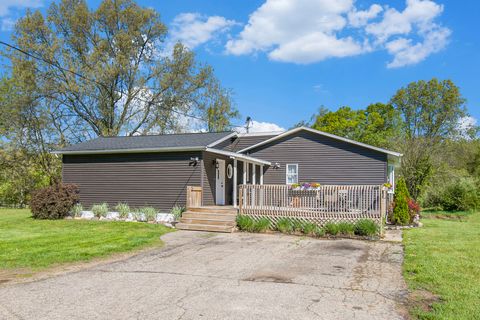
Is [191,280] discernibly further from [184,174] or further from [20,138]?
[20,138]

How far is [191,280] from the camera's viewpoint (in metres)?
6.20

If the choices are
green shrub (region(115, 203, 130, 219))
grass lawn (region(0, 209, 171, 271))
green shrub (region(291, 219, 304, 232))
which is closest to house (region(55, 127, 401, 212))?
green shrub (region(115, 203, 130, 219))

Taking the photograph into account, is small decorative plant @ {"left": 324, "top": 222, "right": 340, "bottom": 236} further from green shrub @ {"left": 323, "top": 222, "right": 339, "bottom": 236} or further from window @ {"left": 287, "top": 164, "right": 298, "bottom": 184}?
window @ {"left": 287, "top": 164, "right": 298, "bottom": 184}

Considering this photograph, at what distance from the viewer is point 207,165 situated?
48.8ft

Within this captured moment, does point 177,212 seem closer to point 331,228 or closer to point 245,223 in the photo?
point 245,223

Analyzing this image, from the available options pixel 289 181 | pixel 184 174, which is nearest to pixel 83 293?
pixel 184 174

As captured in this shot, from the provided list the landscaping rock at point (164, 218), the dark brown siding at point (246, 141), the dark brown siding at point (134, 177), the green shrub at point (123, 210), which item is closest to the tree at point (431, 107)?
the dark brown siding at point (246, 141)

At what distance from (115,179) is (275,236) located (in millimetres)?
7877

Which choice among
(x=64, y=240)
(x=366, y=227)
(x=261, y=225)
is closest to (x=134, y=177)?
(x=64, y=240)

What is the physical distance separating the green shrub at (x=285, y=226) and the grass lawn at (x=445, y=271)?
11.3 ft

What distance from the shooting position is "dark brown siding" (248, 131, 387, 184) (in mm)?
16878

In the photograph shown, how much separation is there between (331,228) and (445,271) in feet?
16.4

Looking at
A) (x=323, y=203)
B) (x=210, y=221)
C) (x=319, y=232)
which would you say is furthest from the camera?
(x=210, y=221)

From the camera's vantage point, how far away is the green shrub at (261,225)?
12336mm
